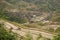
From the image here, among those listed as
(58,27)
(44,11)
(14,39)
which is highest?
(44,11)

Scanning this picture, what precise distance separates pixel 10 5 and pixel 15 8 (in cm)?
298

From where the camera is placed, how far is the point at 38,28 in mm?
74562

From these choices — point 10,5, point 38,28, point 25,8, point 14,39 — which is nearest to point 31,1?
point 25,8

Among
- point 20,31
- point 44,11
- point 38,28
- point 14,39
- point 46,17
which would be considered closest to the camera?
point 14,39

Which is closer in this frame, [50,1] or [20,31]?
[20,31]

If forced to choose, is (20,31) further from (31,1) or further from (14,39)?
(31,1)

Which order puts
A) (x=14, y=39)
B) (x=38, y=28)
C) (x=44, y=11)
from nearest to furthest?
(x=14, y=39) → (x=38, y=28) → (x=44, y=11)

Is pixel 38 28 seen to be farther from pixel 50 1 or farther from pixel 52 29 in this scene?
pixel 50 1

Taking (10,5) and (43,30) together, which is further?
(10,5)

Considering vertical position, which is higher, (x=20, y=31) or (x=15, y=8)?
(x=15, y=8)

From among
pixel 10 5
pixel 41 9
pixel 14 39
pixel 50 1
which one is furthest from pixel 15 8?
pixel 14 39

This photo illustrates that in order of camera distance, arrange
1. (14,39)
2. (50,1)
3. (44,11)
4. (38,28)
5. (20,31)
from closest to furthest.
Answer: (14,39), (20,31), (38,28), (44,11), (50,1)

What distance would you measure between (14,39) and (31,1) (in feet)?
286

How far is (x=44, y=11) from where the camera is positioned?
389 feet
